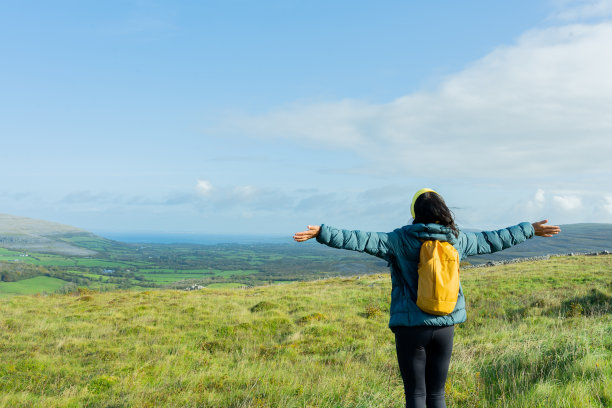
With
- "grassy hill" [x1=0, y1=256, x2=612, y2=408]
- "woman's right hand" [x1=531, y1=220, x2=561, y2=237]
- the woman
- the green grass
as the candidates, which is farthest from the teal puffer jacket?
the green grass

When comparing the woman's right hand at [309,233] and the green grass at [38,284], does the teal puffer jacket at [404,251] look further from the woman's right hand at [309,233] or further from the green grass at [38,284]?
the green grass at [38,284]

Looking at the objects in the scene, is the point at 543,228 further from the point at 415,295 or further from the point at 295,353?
the point at 295,353

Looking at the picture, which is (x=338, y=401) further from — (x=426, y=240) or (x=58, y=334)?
(x=58, y=334)

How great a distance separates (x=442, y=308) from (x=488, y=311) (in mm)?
13013

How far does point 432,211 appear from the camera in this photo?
11.0 feet

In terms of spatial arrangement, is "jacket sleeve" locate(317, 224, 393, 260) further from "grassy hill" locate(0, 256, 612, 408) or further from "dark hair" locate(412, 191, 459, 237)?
"grassy hill" locate(0, 256, 612, 408)

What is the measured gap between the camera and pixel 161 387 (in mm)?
6266

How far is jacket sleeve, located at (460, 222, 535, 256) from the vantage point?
3.72 m

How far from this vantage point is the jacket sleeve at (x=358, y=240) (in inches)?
133

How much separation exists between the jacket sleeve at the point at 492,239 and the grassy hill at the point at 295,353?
1.97 metres

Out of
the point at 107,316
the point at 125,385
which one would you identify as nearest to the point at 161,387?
the point at 125,385

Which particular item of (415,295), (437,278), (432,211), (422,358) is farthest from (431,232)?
(422,358)

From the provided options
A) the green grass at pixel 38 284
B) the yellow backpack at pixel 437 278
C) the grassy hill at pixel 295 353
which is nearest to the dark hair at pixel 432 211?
the yellow backpack at pixel 437 278

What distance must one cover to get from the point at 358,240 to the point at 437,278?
0.76 m
